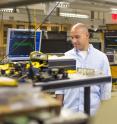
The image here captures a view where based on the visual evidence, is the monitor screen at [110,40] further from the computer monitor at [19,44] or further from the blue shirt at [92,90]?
the blue shirt at [92,90]

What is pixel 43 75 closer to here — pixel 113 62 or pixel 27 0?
pixel 27 0

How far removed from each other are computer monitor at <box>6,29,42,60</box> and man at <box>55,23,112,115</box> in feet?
1.64

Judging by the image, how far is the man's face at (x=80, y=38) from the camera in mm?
2650

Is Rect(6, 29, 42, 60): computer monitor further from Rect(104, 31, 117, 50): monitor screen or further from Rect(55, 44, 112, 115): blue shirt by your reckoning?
Rect(104, 31, 117, 50): monitor screen

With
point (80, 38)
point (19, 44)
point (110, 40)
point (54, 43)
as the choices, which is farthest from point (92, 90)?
point (110, 40)

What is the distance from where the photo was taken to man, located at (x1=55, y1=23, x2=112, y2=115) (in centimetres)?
250

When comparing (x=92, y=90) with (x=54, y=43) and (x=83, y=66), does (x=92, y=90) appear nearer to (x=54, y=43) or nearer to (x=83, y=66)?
(x=83, y=66)

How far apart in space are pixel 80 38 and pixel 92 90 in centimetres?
45

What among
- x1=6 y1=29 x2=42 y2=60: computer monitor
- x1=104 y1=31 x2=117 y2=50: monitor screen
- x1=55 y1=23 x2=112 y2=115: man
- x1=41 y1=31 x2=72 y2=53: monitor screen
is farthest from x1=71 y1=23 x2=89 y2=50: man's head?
x1=104 y1=31 x2=117 y2=50: monitor screen

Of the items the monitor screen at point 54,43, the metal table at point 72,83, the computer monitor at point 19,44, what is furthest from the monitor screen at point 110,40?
the metal table at point 72,83

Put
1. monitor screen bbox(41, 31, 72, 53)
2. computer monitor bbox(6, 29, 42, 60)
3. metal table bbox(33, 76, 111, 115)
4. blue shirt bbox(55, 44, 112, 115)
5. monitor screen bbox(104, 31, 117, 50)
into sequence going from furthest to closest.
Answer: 1. monitor screen bbox(104, 31, 117, 50)
2. monitor screen bbox(41, 31, 72, 53)
3. computer monitor bbox(6, 29, 42, 60)
4. blue shirt bbox(55, 44, 112, 115)
5. metal table bbox(33, 76, 111, 115)

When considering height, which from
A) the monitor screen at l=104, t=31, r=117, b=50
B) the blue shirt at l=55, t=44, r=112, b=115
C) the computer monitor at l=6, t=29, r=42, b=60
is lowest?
the blue shirt at l=55, t=44, r=112, b=115

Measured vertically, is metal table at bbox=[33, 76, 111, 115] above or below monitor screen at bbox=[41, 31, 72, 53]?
below

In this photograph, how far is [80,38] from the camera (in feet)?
8.73
